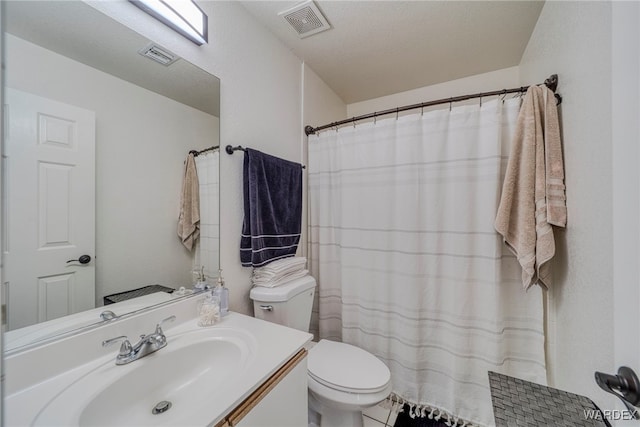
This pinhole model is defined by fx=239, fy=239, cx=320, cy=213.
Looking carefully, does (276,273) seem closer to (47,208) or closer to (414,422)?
(47,208)

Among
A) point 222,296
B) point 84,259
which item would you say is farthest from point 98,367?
point 222,296

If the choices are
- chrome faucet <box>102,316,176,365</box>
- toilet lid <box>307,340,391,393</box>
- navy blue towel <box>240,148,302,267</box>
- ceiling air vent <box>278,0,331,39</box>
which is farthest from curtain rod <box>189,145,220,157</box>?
toilet lid <box>307,340,391,393</box>

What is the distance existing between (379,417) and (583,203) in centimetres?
149

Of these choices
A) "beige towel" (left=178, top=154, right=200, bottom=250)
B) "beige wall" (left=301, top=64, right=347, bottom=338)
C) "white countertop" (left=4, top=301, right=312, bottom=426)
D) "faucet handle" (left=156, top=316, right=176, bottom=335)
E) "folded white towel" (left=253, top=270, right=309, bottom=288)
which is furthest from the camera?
"beige wall" (left=301, top=64, right=347, bottom=338)

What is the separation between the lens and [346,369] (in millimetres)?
1199

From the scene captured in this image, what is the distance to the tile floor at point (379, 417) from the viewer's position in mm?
1361

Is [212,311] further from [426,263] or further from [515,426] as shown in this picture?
[426,263]

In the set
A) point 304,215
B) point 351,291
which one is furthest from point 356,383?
point 304,215

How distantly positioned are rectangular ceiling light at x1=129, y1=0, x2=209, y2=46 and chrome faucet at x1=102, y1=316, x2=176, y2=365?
1.17 metres

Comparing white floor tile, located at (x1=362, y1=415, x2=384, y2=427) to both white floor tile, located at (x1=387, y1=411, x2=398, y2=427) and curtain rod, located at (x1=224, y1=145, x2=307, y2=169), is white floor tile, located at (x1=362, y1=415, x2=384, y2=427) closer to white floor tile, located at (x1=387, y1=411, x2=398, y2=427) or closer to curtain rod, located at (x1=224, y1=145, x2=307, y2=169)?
white floor tile, located at (x1=387, y1=411, x2=398, y2=427)

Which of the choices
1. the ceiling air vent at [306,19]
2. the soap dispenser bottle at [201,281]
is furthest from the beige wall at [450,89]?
the soap dispenser bottle at [201,281]

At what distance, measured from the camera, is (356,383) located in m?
1.10

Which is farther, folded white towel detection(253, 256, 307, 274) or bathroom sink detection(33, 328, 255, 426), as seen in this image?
folded white towel detection(253, 256, 307, 274)

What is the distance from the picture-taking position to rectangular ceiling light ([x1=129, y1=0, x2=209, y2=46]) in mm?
896
